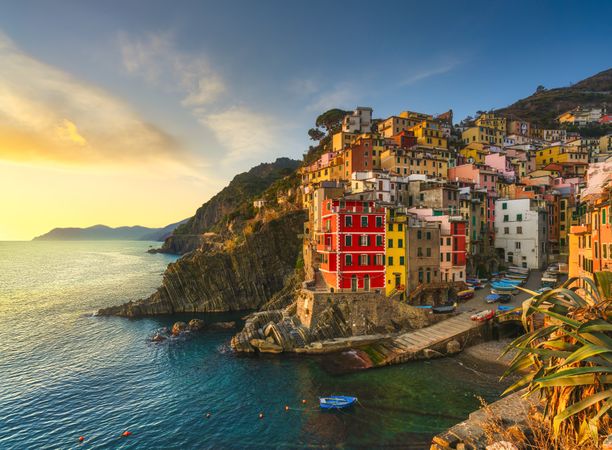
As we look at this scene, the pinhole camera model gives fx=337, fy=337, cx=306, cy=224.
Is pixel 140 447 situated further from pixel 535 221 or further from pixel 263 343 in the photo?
pixel 535 221

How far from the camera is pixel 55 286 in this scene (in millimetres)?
101250

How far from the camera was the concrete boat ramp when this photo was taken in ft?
129

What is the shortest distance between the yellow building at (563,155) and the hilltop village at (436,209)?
29cm

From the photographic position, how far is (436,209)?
191ft

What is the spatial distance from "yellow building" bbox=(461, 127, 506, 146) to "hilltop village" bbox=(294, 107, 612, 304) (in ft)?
1.22

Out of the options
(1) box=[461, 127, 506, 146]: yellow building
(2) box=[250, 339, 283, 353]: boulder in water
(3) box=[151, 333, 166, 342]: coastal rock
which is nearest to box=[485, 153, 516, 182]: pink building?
(1) box=[461, 127, 506, 146]: yellow building

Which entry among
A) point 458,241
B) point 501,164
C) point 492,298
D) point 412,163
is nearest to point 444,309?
point 492,298

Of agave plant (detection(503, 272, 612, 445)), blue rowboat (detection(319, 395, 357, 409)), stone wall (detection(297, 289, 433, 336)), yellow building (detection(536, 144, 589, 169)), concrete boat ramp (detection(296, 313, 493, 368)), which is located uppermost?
yellow building (detection(536, 144, 589, 169))

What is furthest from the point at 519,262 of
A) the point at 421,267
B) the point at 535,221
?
the point at 421,267

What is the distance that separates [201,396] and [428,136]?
297 ft

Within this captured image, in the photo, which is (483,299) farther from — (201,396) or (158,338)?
(158,338)

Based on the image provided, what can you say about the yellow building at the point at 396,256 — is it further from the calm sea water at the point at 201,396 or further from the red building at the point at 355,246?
the calm sea water at the point at 201,396

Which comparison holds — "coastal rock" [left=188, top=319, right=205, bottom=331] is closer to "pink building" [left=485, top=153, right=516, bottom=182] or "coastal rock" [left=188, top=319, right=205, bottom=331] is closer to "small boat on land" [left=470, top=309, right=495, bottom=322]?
"small boat on land" [left=470, top=309, right=495, bottom=322]

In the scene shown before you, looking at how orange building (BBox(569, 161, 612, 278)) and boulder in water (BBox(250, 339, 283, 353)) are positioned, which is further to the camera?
boulder in water (BBox(250, 339, 283, 353))
